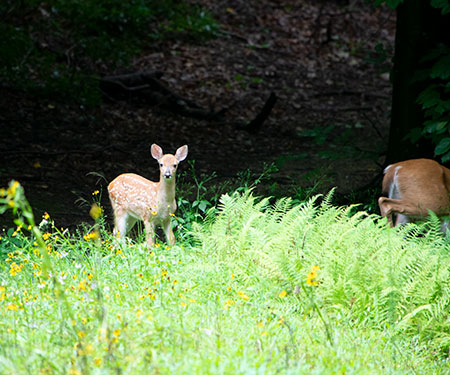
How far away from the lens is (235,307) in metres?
4.15

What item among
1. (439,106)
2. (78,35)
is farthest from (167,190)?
(78,35)

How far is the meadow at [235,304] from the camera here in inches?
126

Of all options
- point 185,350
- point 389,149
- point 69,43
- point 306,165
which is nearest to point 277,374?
point 185,350

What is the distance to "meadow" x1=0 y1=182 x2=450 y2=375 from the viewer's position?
10.5ft

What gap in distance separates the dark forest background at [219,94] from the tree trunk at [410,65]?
0.05 feet

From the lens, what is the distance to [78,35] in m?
13.8

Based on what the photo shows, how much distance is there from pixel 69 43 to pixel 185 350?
1138 centimetres

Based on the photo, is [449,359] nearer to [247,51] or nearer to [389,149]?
[389,149]

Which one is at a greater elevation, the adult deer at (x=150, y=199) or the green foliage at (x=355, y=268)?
the adult deer at (x=150, y=199)

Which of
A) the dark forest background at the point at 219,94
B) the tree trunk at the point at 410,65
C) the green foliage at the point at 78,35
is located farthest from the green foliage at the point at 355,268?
the green foliage at the point at 78,35

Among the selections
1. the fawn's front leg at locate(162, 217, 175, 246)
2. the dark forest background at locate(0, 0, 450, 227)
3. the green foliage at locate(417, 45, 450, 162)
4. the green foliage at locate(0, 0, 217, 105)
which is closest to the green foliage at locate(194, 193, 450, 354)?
the fawn's front leg at locate(162, 217, 175, 246)

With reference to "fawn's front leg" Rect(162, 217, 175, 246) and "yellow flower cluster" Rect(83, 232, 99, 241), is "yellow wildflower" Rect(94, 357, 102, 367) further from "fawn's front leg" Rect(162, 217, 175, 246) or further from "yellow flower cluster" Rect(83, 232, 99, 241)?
"fawn's front leg" Rect(162, 217, 175, 246)

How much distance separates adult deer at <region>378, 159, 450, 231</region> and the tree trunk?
0.80m

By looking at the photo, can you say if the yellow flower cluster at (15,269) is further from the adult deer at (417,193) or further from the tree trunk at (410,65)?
the tree trunk at (410,65)
